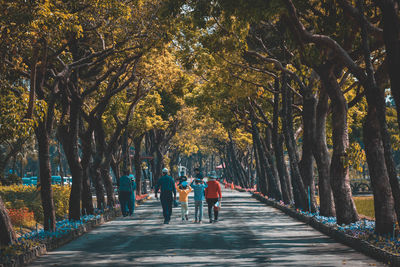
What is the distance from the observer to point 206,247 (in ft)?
42.7

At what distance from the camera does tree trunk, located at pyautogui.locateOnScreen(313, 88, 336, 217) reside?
1886 centimetres

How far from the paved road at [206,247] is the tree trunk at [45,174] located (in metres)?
1.05

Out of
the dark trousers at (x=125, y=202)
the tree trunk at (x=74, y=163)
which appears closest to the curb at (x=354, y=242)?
the dark trousers at (x=125, y=202)

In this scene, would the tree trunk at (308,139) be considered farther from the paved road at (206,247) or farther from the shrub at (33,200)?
the shrub at (33,200)

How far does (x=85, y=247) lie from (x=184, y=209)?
753cm

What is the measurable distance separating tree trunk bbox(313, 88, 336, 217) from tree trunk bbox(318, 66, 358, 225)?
2755 millimetres

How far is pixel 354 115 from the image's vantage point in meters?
34.3

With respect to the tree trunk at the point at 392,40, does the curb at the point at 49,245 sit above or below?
below

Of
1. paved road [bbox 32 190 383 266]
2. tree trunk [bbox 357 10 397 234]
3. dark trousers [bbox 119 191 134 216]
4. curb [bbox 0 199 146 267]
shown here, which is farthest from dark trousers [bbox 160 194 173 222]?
tree trunk [bbox 357 10 397 234]

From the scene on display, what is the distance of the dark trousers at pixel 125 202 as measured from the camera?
75.5 ft

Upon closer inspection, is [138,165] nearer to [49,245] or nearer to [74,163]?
[74,163]

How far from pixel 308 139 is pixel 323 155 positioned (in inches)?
89.7

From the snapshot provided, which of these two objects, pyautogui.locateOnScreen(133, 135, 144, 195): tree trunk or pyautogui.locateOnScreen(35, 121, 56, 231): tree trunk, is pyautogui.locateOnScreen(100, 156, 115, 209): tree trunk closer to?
pyautogui.locateOnScreen(35, 121, 56, 231): tree trunk

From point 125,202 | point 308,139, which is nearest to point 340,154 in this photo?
point 308,139
